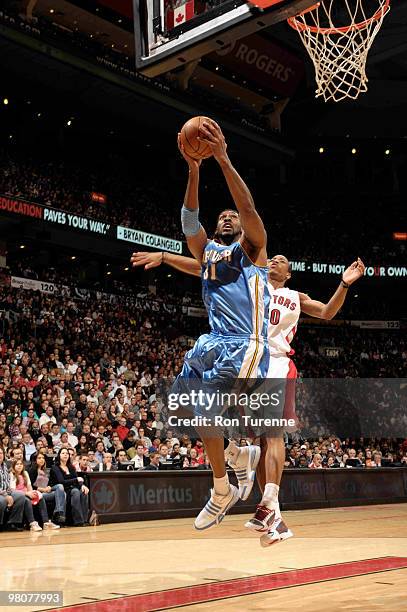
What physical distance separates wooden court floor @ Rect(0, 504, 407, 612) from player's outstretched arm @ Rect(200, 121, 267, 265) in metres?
2.44

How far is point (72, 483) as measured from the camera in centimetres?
1201

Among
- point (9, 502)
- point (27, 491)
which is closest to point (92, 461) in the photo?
point (27, 491)

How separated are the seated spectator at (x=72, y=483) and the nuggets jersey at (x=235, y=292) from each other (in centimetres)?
698

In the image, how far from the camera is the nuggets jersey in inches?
226

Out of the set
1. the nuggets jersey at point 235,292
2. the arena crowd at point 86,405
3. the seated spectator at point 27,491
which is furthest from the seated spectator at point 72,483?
the nuggets jersey at point 235,292

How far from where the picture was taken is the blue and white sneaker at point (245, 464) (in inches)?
242

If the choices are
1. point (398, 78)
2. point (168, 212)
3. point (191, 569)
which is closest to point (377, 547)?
point (191, 569)

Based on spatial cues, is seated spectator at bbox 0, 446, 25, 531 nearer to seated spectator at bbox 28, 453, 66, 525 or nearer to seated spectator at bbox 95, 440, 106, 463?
seated spectator at bbox 28, 453, 66, 525

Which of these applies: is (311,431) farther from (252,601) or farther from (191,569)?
(252,601)

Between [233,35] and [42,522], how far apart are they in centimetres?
777

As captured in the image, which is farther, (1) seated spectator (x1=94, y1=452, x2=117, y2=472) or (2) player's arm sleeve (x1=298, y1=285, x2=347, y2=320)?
(1) seated spectator (x1=94, y1=452, x2=117, y2=472)

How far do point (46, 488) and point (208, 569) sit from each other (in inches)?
217

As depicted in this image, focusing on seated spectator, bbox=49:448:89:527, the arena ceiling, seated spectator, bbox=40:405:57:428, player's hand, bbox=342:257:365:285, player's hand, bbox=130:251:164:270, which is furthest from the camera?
the arena ceiling

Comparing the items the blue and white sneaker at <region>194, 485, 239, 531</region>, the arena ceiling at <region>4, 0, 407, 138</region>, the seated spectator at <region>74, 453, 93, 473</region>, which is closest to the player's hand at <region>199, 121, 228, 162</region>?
the blue and white sneaker at <region>194, 485, 239, 531</region>
